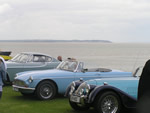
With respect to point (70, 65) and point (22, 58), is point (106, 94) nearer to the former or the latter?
point (70, 65)

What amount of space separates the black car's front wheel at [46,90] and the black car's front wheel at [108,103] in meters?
3.22

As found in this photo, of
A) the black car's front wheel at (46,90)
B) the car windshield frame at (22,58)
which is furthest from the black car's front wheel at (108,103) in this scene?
the car windshield frame at (22,58)

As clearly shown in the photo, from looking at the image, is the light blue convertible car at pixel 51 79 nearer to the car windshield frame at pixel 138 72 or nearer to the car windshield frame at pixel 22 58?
the car windshield frame at pixel 138 72

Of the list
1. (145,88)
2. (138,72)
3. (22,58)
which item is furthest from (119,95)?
(22,58)

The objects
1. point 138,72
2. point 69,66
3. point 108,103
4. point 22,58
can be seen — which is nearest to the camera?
point 108,103

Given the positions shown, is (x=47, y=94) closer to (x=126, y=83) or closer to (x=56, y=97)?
(x=56, y=97)

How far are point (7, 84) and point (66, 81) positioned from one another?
507cm

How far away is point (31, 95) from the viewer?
481 inches

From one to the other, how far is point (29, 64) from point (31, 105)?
469 cm

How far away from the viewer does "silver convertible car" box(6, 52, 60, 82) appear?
1448 cm

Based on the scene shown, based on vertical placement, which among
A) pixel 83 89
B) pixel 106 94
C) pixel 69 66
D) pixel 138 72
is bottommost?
pixel 106 94

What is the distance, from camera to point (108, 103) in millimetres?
8391

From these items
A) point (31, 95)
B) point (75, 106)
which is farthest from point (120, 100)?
point (31, 95)

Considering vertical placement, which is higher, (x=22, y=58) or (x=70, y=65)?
(x=22, y=58)
